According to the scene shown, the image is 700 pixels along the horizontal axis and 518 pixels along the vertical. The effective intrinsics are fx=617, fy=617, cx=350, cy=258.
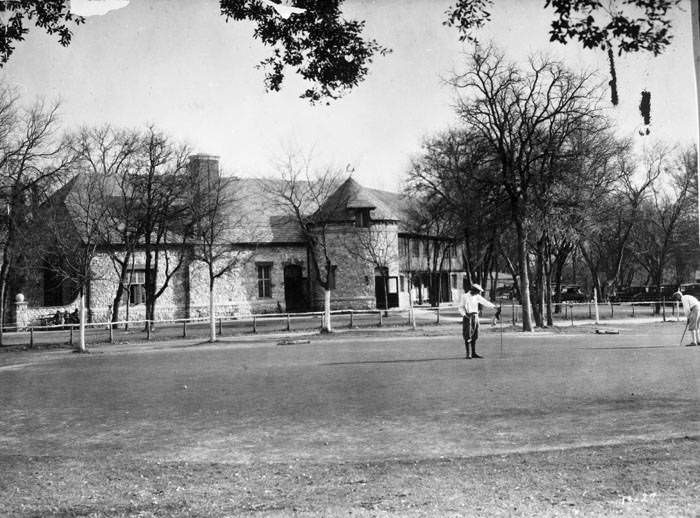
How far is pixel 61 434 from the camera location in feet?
25.0

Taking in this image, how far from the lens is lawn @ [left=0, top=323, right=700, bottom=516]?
5039 mm

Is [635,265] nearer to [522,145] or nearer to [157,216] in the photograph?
[522,145]

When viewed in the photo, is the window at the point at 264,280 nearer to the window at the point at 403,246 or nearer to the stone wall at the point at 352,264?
the stone wall at the point at 352,264

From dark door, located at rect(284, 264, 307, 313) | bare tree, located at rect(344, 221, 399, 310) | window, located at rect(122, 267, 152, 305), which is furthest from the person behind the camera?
dark door, located at rect(284, 264, 307, 313)

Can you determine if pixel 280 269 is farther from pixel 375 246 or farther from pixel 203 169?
pixel 203 169

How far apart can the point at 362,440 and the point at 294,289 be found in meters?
28.8

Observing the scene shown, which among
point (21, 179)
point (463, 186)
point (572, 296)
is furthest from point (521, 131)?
point (572, 296)

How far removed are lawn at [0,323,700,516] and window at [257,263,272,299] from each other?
21008 mm

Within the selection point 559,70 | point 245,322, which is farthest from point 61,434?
point 245,322

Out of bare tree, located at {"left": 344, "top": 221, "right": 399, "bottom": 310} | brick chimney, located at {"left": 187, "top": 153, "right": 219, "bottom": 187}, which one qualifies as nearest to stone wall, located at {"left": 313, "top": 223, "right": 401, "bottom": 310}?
bare tree, located at {"left": 344, "top": 221, "right": 399, "bottom": 310}

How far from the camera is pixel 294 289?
3553 cm

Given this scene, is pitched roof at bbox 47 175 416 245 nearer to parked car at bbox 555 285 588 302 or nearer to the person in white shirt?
the person in white shirt

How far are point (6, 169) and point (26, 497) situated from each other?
42.1ft

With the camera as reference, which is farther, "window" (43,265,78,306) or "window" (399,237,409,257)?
"window" (399,237,409,257)
